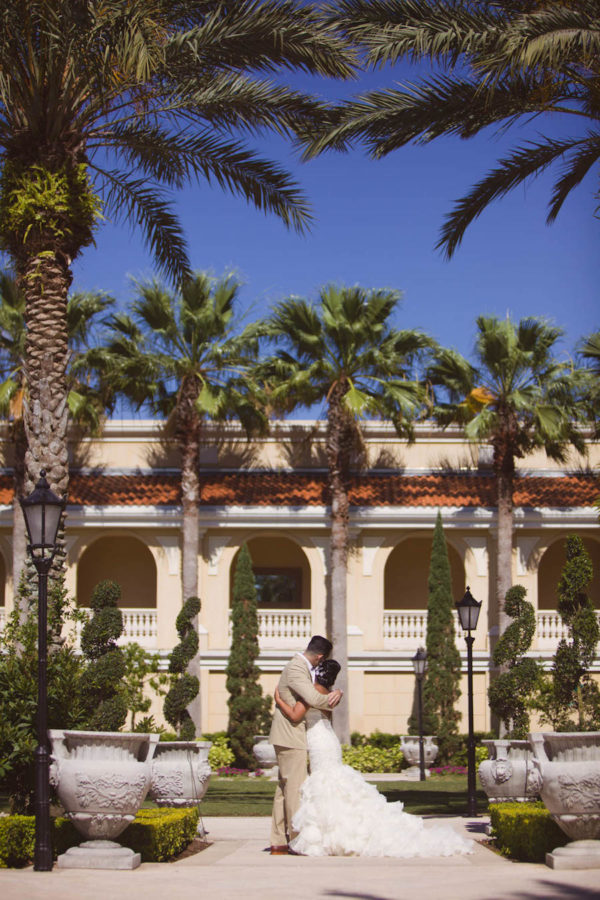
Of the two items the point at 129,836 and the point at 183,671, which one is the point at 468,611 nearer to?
the point at 183,671

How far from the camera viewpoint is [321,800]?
33.6 ft

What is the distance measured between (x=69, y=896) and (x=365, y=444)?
23516 millimetres

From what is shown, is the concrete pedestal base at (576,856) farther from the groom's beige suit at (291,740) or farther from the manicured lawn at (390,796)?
the manicured lawn at (390,796)

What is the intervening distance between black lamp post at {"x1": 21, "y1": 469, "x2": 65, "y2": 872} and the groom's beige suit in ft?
6.44

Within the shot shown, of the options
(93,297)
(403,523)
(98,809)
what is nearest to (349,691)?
(403,523)

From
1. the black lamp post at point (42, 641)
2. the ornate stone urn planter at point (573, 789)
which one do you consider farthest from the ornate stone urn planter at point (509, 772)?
the black lamp post at point (42, 641)

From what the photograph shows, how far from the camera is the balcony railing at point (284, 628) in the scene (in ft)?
98.7

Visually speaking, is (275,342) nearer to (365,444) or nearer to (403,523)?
(365,444)

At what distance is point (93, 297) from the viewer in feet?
96.9

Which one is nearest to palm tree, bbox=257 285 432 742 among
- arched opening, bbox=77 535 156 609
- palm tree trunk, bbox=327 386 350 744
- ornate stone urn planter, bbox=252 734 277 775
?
palm tree trunk, bbox=327 386 350 744

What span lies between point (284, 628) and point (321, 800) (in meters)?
20.1

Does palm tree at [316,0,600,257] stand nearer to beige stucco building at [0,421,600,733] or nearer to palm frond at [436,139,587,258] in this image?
palm frond at [436,139,587,258]

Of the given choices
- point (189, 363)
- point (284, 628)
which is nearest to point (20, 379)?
point (189, 363)

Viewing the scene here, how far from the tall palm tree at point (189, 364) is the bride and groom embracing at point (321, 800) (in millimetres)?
18529
